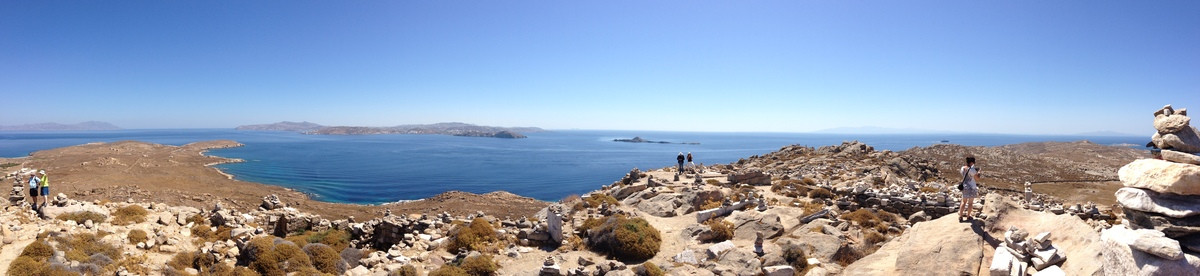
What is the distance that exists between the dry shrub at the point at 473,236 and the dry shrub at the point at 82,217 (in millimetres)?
12841

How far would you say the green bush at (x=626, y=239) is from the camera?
1571 cm

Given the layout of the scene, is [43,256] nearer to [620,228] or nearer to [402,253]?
[402,253]

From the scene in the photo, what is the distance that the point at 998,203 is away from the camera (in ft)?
38.6

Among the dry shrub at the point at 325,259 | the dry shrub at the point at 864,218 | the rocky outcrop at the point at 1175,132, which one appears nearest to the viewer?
Answer: the rocky outcrop at the point at 1175,132

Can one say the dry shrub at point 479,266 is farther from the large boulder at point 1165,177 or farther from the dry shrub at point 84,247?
the large boulder at point 1165,177

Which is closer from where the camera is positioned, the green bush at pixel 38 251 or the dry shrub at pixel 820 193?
the green bush at pixel 38 251

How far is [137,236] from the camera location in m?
15.8

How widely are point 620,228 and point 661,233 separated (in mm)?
2557

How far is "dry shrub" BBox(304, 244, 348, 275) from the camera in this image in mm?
14781

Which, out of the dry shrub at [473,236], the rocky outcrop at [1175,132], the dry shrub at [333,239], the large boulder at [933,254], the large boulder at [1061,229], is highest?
the rocky outcrop at [1175,132]

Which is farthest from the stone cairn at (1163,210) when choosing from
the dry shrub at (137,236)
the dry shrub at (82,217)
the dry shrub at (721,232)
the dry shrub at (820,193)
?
the dry shrub at (82,217)

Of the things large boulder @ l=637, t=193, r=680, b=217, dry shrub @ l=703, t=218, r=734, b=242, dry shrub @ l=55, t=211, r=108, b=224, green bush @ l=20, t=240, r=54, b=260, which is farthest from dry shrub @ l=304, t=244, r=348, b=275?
large boulder @ l=637, t=193, r=680, b=217

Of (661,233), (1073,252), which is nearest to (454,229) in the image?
→ (661,233)

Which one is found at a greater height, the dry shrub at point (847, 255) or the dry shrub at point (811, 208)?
the dry shrub at point (811, 208)
